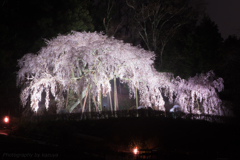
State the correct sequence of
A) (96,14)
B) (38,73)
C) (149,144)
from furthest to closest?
(96,14)
(38,73)
(149,144)

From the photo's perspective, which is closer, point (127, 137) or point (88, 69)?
point (127, 137)

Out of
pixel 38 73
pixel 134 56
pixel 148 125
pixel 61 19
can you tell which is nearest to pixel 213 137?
pixel 148 125

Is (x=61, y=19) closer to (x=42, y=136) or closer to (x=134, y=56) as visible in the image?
(x=134, y=56)

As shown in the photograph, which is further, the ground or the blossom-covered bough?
the blossom-covered bough

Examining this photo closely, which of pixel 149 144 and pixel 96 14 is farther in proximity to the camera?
pixel 96 14

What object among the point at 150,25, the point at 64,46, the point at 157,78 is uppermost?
the point at 150,25

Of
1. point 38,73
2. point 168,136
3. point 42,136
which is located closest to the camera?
point 42,136

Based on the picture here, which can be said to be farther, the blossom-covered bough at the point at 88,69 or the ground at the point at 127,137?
the blossom-covered bough at the point at 88,69

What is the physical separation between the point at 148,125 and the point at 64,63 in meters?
7.69

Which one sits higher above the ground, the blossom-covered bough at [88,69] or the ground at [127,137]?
the blossom-covered bough at [88,69]

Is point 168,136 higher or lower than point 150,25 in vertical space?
lower

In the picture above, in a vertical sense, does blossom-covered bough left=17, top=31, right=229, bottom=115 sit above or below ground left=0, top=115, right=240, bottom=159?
above

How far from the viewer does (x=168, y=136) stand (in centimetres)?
1441

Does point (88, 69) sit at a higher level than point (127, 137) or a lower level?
higher
